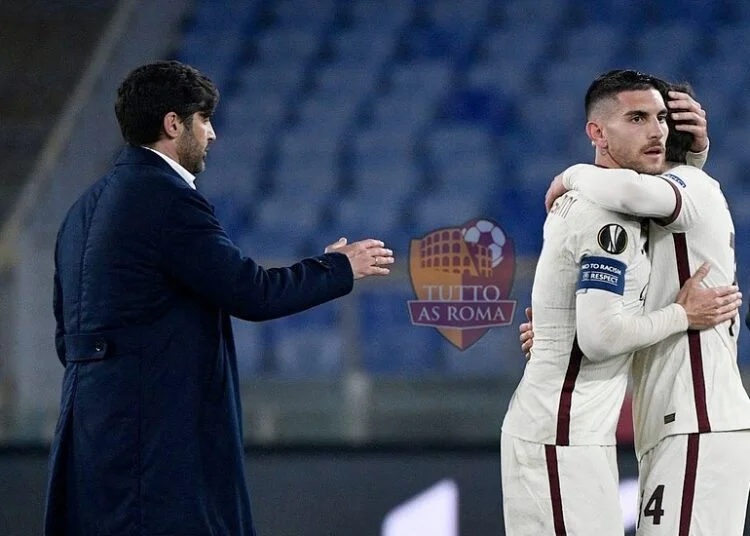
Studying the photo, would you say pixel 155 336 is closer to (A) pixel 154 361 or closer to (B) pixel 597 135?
(A) pixel 154 361

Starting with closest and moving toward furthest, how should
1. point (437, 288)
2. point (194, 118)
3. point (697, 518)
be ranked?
1. point (697, 518)
2. point (194, 118)
3. point (437, 288)

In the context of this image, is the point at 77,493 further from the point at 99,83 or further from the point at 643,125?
the point at 99,83

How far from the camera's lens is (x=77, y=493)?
2621 millimetres

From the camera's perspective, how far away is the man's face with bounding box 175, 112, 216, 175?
2.71m

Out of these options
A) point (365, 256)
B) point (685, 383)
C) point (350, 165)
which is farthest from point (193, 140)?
point (350, 165)

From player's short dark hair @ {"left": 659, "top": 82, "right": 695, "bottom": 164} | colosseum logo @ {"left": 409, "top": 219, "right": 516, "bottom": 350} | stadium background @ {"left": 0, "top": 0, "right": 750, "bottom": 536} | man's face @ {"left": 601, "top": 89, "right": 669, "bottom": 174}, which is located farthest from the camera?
stadium background @ {"left": 0, "top": 0, "right": 750, "bottom": 536}

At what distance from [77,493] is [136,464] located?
14 cm

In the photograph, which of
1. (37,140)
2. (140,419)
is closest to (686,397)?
(140,419)

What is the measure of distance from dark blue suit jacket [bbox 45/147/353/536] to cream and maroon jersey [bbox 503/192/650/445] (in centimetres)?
43

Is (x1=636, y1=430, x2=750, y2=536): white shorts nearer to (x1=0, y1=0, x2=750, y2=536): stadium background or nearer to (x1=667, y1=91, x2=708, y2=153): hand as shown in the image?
(x1=667, y1=91, x2=708, y2=153): hand

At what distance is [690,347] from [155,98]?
3.60 ft

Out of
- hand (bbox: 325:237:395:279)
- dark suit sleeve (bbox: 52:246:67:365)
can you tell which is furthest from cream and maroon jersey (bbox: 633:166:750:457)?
Result: dark suit sleeve (bbox: 52:246:67:365)

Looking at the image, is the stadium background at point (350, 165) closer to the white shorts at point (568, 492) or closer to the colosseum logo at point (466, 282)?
the colosseum logo at point (466, 282)

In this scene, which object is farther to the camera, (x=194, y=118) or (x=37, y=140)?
(x=37, y=140)
